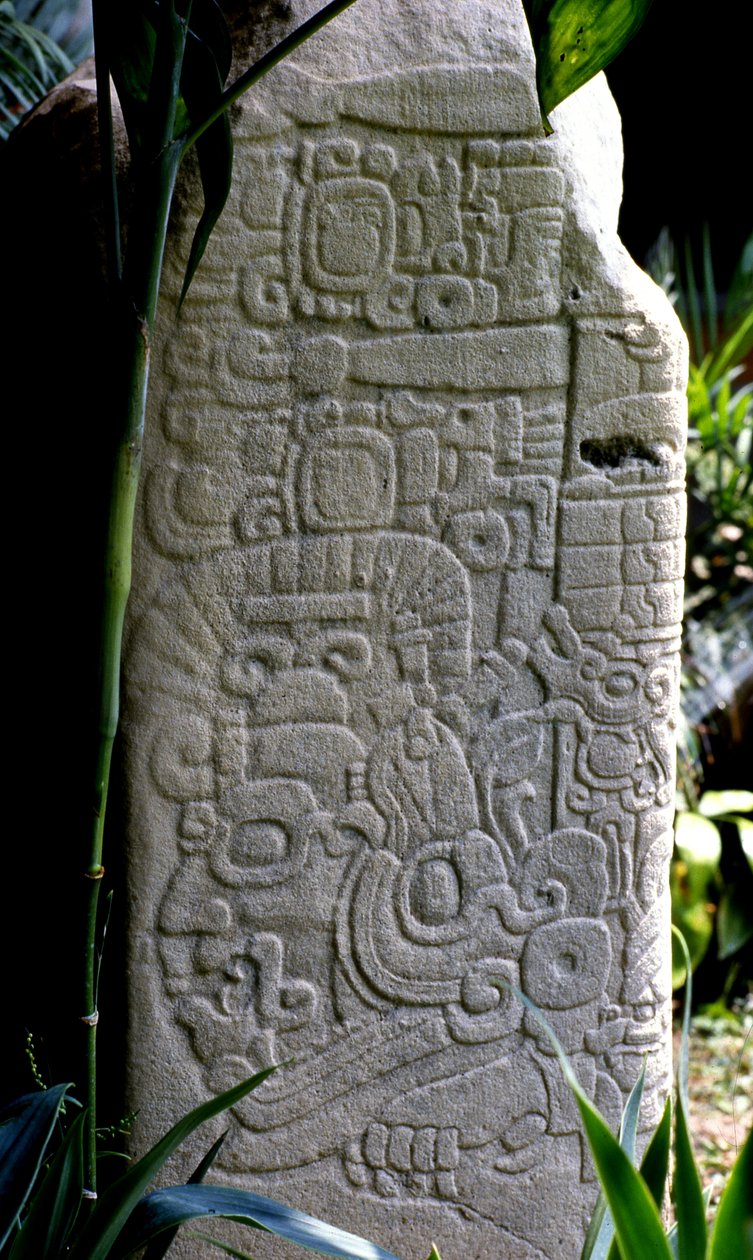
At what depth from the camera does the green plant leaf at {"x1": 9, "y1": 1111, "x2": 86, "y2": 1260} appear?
1.03 meters

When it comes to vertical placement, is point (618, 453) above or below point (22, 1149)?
above

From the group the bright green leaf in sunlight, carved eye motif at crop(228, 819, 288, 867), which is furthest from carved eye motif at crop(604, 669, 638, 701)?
the bright green leaf in sunlight

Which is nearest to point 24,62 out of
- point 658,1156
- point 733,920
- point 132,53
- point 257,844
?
point 132,53

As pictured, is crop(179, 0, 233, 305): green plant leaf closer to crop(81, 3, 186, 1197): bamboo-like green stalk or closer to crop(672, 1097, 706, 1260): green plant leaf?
crop(81, 3, 186, 1197): bamboo-like green stalk

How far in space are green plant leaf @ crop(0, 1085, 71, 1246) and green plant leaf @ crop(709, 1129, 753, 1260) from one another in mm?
569

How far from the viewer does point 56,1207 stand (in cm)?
105

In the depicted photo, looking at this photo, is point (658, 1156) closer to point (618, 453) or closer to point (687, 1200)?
point (687, 1200)

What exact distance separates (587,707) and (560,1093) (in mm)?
474

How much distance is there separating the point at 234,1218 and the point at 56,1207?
6.0 inches

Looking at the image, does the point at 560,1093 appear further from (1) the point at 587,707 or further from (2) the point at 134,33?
(2) the point at 134,33

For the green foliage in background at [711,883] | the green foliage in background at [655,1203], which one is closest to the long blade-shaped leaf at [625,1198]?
the green foliage in background at [655,1203]

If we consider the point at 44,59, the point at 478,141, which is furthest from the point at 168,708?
the point at 44,59

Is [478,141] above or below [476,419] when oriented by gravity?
above

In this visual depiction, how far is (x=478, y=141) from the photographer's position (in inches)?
52.8
